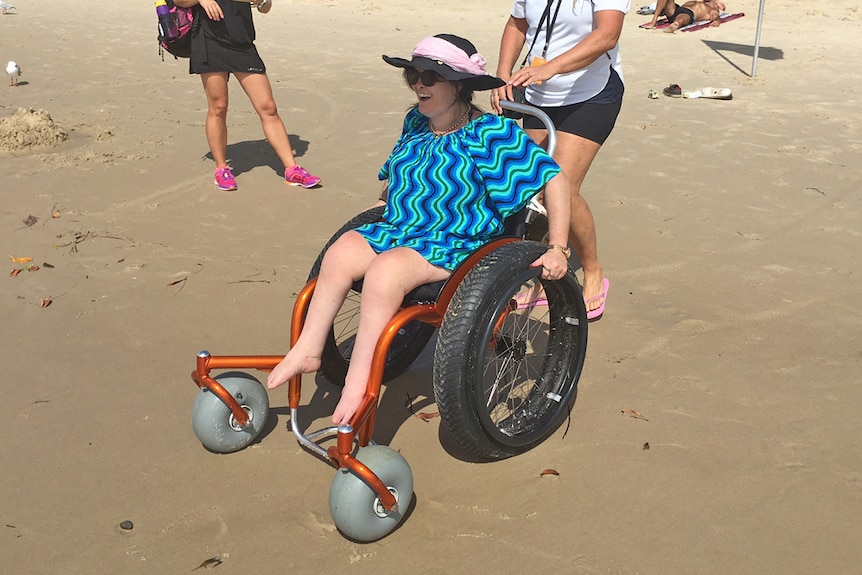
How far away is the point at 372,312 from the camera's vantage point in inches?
112

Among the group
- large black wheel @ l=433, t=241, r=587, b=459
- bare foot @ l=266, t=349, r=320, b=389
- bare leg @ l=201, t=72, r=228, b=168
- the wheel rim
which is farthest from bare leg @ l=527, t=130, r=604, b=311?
bare leg @ l=201, t=72, r=228, b=168

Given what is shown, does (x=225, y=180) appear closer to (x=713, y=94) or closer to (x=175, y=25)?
(x=175, y=25)

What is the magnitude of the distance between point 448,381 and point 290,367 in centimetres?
56

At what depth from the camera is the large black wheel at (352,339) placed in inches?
131

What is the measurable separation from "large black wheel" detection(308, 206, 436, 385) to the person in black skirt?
7.10 feet

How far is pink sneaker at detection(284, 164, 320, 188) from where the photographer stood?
6023 mm

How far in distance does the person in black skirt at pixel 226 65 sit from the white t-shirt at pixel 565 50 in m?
2.36

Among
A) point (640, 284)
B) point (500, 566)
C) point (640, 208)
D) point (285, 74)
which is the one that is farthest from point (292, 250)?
point (285, 74)

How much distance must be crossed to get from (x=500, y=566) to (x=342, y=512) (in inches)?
19.8

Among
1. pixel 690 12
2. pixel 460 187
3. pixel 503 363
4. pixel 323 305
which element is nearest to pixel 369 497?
pixel 323 305

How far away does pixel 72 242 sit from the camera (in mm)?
5004

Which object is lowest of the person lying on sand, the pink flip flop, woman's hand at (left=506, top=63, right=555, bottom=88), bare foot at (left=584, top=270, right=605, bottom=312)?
Result: the person lying on sand

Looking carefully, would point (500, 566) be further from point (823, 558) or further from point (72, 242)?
point (72, 242)

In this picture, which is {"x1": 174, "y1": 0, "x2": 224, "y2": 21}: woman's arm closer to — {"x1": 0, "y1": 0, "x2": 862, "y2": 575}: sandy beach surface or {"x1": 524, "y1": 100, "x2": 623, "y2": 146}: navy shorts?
{"x1": 0, "y1": 0, "x2": 862, "y2": 575}: sandy beach surface
